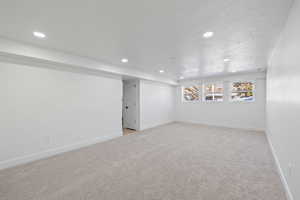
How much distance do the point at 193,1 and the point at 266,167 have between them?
3100 millimetres

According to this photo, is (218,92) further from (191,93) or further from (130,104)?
(130,104)

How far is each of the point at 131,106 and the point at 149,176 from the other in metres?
3.85

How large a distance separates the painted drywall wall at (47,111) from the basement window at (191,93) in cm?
461

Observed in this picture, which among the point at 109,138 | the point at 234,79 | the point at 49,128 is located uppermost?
the point at 234,79

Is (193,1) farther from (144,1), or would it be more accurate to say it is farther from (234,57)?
(234,57)

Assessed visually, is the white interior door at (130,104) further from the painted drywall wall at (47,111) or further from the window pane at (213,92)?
the window pane at (213,92)

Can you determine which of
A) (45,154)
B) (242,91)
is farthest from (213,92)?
(45,154)

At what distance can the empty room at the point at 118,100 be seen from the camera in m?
1.58

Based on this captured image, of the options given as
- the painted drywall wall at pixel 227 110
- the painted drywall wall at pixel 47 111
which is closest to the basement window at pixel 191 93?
the painted drywall wall at pixel 227 110

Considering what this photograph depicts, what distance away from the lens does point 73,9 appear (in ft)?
5.09

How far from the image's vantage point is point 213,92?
20.9 ft

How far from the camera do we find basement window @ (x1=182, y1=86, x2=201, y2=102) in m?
6.85

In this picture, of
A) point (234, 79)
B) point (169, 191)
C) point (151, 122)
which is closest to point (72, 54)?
point (169, 191)

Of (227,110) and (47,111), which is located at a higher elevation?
(47,111)
